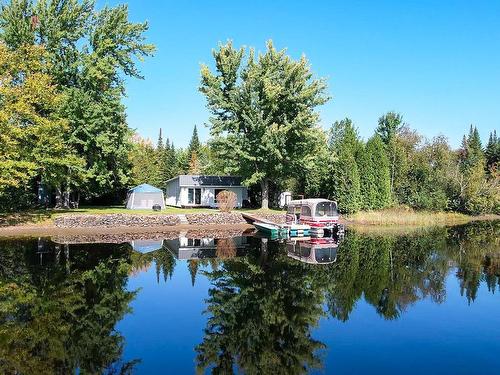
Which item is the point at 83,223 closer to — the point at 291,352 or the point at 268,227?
the point at 268,227

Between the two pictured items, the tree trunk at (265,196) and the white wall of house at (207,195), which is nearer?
the tree trunk at (265,196)

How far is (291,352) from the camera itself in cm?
866

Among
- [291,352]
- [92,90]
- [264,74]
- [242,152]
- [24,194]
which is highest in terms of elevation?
[264,74]

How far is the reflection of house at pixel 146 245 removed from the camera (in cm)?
2167

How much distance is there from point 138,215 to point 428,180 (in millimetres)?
32755

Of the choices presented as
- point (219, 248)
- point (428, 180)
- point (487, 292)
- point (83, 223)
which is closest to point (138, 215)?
point (83, 223)

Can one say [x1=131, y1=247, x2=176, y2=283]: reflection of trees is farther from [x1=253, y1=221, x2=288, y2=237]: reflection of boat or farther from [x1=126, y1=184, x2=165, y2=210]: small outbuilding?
[x1=126, y1=184, x2=165, y2=210]: small outbuilding

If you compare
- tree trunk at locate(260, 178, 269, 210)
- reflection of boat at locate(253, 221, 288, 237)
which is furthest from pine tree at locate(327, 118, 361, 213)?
reflection of boat at locate(253, 221, 288, 237)

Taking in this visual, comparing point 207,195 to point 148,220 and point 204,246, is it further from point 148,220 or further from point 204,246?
point 204,246

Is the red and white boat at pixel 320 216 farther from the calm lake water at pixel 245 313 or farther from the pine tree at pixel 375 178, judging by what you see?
the pine tree at pixel 375 178

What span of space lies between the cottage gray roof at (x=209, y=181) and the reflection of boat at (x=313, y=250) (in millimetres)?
21135

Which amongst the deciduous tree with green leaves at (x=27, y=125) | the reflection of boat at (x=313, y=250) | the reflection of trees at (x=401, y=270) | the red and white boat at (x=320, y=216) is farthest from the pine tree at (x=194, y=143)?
the reflection of trees at (x=401, y=270)

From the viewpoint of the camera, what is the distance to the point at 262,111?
41562 mm

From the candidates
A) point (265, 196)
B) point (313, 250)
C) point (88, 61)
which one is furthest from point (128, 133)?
point (313, 250)
